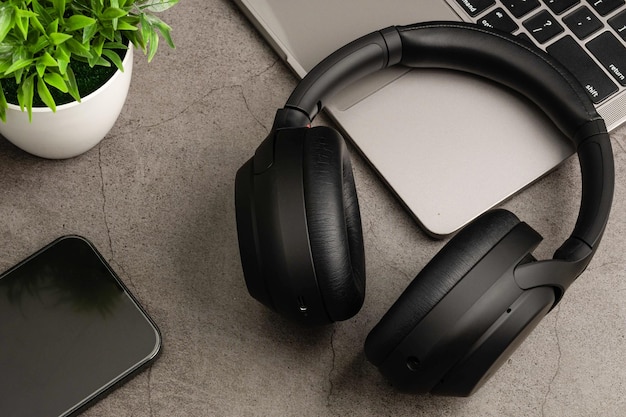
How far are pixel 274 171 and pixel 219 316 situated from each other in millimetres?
167

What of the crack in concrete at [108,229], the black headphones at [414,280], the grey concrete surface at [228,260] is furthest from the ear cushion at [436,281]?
the crack in concrete at [108,229]

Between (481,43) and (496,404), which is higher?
(481,43)

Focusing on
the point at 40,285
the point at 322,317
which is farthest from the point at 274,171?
the point at 40,285

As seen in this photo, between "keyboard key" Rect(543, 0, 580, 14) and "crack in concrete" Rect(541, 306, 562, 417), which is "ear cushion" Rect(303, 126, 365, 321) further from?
"keyboard key" Rect(543, 0, 580, 14)

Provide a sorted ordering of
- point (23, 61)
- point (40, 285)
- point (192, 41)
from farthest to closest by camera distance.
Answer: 1. point (192, 41)
2. point (40, 285)
3. point (23, 61)

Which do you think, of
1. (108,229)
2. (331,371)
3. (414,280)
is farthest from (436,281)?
(108,229)

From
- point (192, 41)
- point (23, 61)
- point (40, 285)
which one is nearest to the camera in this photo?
point (23, 61)

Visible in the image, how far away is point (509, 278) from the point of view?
2.11 feet

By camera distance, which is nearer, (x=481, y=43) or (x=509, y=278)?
(x=509, y=278)

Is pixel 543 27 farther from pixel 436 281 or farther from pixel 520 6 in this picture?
pixel 436 281

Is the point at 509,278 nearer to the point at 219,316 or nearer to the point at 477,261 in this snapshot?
the point at 477,261

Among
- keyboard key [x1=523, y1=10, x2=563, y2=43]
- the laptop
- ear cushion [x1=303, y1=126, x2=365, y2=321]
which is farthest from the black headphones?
keyboard key [x1=523, y1=10, x2=563, y2=43]

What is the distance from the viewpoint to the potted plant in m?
0.63

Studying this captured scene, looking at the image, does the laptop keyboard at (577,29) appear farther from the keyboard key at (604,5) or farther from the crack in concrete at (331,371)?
the crack in concrete at (331,371)
